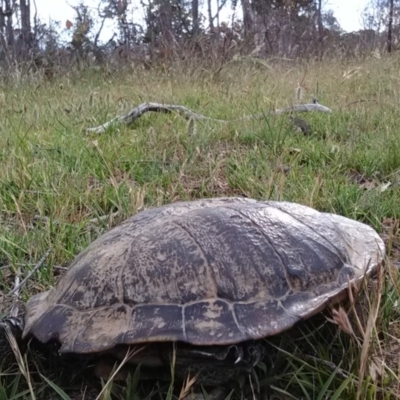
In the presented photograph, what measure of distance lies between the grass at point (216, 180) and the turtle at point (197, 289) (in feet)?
0.36

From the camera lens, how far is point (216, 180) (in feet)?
8.94

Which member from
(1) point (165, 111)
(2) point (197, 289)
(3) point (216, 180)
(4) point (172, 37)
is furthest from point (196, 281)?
(4) point (172, 37)

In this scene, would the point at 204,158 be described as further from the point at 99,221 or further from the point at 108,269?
the point at 108,269

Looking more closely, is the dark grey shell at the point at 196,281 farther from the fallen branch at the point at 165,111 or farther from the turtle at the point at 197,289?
the fallen branch at the point at 165,111

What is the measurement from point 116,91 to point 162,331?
4363 mm

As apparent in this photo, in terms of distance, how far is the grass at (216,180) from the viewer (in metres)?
1.31

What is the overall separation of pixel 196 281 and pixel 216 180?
1448 millimetres

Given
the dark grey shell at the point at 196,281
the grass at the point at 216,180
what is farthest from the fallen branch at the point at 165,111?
the dark grey shell at the point at 196,281

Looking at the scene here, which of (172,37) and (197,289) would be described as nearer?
(197,289)

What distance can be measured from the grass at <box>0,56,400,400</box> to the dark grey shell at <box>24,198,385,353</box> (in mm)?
124

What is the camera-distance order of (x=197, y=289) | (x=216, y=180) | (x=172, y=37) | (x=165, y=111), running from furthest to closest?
(x=172, y=37), (x=165, y=111), (x=216, y=180), (x=197, y=289)

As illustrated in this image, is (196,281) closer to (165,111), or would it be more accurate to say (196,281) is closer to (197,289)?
(197,289)

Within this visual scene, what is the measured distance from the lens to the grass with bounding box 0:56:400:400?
1.31 m

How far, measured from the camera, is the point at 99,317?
4.23ft
